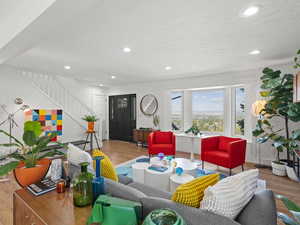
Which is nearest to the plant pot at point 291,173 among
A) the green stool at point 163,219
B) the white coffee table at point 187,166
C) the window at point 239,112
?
the window at point 239,112

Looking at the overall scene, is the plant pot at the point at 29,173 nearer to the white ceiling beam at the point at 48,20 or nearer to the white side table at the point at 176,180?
the white ceiling beam at the point at 48,20

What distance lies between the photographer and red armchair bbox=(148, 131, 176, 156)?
3834 mm

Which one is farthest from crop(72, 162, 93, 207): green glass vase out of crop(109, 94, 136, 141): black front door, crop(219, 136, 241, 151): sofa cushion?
crop(109, 94, 136, 141): black front door

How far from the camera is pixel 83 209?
1.04 metres

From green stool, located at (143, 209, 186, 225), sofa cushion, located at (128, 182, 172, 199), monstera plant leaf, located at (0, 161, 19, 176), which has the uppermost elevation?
monstera plant leaf, located at (0, 161, 19, 176)

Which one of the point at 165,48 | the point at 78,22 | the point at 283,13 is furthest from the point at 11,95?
the point at 283,13

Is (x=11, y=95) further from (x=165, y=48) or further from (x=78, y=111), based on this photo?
(x=165, y=48)

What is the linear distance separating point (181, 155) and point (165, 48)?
126 inches

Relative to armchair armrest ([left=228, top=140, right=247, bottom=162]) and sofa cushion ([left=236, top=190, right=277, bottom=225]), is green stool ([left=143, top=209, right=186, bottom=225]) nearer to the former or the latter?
sofa cushion ([left=236, top=190, right=277, bottom=225])

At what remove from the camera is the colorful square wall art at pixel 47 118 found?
436cm

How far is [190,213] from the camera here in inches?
35.5

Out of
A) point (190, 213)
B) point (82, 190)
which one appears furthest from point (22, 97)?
point (190, 213)

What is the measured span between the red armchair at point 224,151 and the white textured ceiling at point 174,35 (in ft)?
5.75

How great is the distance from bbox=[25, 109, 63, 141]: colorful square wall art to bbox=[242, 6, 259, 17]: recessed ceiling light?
5.09 meters
